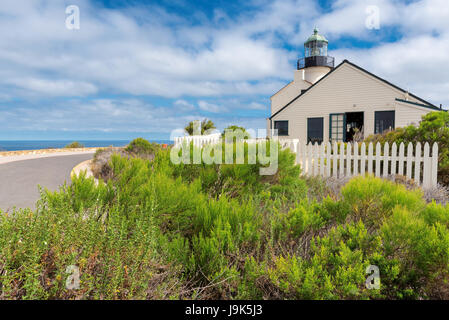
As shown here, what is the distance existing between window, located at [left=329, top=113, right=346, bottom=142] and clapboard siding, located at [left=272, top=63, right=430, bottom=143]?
11.8 inches

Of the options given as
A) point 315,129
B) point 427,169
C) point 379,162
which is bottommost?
point 427,169

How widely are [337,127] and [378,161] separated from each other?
13167 mm

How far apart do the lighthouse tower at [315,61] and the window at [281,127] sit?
714 centimetres

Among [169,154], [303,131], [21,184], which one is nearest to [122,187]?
[169,154]

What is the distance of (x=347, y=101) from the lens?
1977cm

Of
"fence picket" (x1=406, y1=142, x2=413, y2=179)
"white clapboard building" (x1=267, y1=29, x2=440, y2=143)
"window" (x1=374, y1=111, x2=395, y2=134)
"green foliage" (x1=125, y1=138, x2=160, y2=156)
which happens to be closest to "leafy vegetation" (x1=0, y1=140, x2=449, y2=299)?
"fence picket" (x1=406, y1=142, x2=413, y2=179)

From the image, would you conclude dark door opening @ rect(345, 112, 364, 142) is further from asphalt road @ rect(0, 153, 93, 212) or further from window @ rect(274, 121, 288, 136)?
asphalt road @ rect(0, 153, 93, 212)

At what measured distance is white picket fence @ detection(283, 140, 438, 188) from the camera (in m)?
7.27

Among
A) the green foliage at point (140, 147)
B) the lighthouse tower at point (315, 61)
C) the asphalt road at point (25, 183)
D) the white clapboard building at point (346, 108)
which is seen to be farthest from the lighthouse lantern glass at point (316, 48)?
the asphalt road at point (25, 183)

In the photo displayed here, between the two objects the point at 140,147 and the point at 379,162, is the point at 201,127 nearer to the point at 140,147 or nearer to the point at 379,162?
the point at 140,147

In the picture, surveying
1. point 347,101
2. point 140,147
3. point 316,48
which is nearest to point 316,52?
point 316,48

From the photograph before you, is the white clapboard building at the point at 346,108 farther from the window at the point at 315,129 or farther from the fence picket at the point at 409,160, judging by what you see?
the fence picket at the point at 409,160
